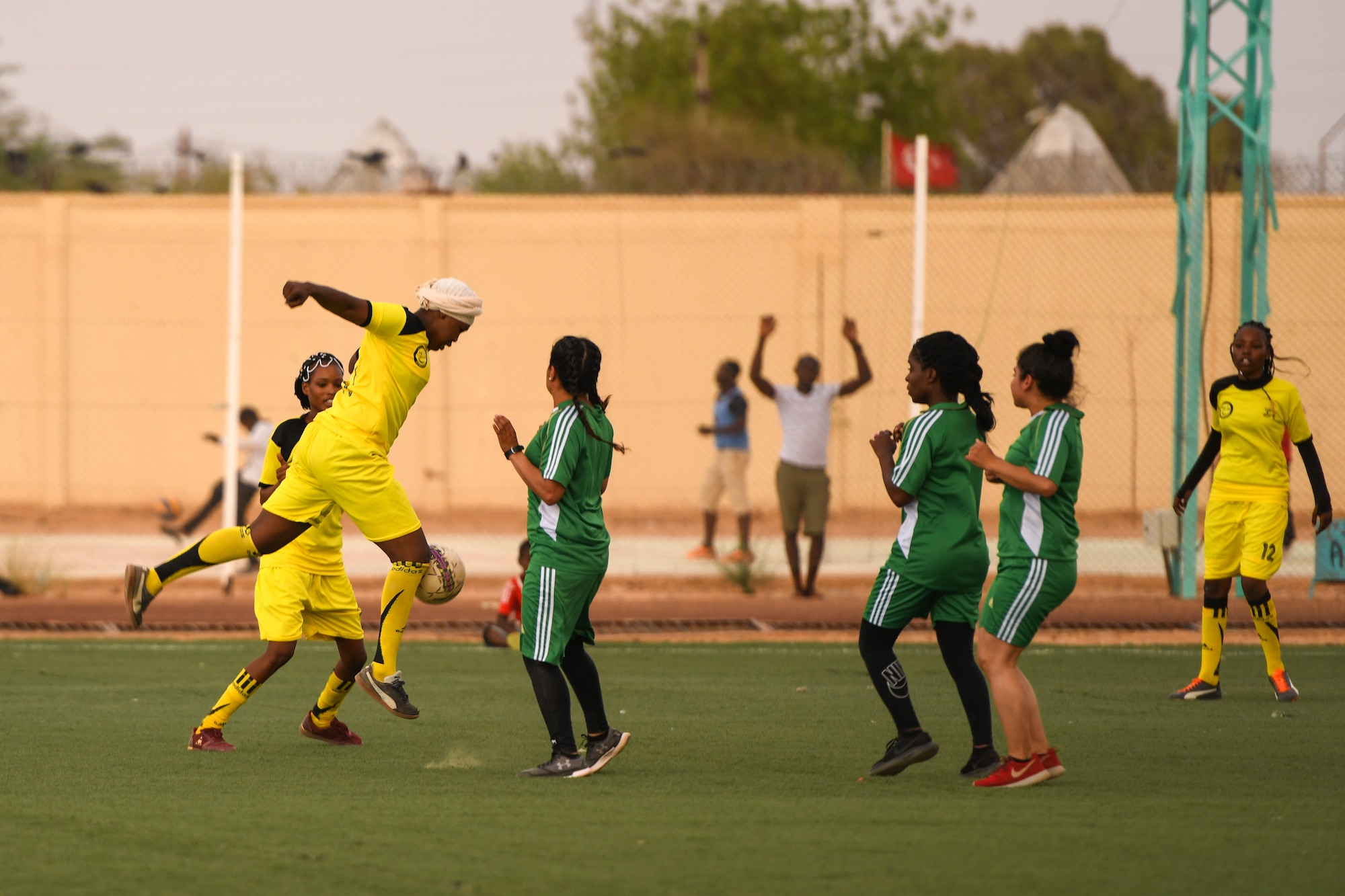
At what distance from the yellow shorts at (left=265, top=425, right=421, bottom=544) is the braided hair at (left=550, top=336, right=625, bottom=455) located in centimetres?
97

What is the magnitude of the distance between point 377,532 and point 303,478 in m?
0.42

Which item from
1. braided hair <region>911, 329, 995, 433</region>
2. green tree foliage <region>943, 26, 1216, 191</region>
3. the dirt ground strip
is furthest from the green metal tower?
green tree foliage <region>943, 26, 1216, 191</region>

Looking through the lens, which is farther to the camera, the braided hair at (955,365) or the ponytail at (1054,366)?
the braided hair at (955,365)

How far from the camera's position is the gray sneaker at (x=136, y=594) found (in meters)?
7.18

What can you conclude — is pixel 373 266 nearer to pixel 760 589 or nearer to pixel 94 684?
pixel 760 589

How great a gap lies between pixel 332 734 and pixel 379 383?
1689mm

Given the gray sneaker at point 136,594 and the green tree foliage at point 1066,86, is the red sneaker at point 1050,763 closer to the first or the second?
the gray sneaker at point 136,594

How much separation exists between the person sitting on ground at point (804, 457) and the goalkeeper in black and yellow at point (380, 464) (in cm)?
667

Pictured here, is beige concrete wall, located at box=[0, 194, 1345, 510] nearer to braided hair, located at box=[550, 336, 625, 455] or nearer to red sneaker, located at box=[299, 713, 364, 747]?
red sneaker, located at box=[299, 713, 364, 747]

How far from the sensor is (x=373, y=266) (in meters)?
22.4

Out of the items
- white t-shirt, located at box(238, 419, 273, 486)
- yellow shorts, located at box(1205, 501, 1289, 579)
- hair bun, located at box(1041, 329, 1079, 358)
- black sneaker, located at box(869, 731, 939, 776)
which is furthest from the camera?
white t-shirt, located at box(238, 419, 273, 486)

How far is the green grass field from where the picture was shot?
482cm

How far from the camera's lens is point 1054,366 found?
607 centimetres

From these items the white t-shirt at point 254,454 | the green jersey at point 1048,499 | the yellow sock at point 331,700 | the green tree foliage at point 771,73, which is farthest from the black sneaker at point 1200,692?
the green tree foliage at point 771,73
